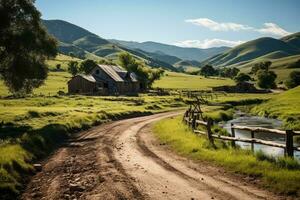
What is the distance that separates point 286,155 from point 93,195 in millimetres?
10145

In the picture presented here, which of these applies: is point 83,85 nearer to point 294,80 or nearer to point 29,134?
point 29,134

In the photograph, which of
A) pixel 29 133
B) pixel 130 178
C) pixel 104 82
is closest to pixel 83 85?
pixel 104 82

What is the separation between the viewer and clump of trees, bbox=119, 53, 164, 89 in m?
134

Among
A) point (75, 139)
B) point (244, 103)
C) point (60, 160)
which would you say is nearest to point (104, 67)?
point (244, 103)

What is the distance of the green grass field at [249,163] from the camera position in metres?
15.9

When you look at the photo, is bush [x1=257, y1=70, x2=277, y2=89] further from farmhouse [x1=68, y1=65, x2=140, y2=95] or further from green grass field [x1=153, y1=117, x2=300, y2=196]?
green grass field [x1=153, y1=117, x2=300, y2=196]

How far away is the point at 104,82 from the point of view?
111 meters

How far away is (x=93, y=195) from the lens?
15734mm

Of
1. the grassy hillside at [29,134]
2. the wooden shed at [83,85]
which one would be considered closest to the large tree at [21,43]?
the grassy hillside at [29,134]

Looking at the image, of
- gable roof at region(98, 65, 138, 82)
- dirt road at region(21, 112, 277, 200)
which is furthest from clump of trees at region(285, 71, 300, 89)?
dirt road at region(21, 112, 277, 200)

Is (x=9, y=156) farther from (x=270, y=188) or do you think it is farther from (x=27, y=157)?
(x=270, y=188)

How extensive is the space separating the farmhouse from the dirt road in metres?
76.6

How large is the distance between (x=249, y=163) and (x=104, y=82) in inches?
3700

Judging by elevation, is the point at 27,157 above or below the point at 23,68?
below
